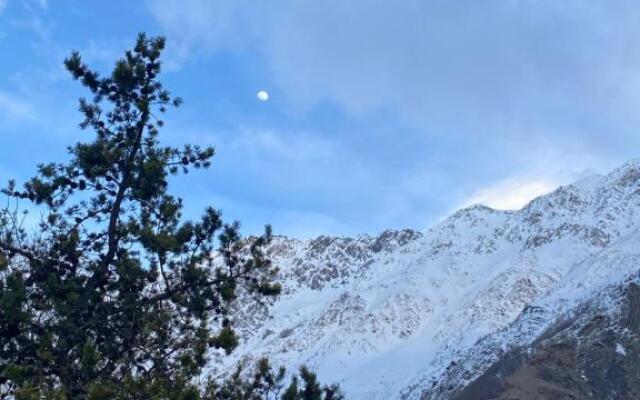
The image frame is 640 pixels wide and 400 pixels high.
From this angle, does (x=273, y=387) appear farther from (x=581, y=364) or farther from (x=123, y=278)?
(x=581, y=364)

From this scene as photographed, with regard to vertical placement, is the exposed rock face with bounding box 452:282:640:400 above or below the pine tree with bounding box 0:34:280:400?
above

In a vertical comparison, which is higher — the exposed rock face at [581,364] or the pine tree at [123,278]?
the exposed rock face at [581,364]

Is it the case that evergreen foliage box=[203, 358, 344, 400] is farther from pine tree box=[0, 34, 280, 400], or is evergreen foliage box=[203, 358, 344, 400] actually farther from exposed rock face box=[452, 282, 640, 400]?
exposed rock face box=[452, 282, 640, 400]

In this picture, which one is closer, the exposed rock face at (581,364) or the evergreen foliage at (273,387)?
the evergreen foliage at (273,387)

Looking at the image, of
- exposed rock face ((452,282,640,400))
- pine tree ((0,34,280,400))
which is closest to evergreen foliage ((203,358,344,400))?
pine tree ((0,34,280,400))

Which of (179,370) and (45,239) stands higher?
(45,239)

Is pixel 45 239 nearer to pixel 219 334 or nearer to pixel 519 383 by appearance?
pixel 219 334

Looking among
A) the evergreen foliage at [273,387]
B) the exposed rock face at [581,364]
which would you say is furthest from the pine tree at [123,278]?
the exposed rock face at [581,364]

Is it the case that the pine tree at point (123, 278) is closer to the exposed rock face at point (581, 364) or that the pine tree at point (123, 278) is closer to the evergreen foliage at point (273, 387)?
the evergreen foliage at point (273, 387)

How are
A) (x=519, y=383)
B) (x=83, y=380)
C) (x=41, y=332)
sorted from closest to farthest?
(x=83, y=380) → (x=41, y=332) → (x=519, y=383)

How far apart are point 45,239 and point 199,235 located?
8.98 ft

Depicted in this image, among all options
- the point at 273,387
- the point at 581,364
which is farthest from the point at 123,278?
the point at 581,364

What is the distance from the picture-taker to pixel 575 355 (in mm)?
87125

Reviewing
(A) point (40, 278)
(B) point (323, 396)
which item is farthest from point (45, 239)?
(B) point (323, 396)
